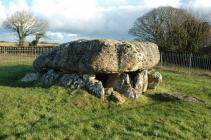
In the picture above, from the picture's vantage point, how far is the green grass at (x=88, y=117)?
9109mm

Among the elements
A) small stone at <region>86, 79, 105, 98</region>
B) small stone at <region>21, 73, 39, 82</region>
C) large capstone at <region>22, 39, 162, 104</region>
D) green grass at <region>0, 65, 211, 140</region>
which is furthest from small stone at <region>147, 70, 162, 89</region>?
small stone at <region>21, 73, 39, 82</region>

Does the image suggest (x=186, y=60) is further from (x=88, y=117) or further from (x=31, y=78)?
(x=88, y=117)

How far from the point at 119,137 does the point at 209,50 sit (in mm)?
27915

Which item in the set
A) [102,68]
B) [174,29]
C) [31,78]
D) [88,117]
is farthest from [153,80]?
[174,29]

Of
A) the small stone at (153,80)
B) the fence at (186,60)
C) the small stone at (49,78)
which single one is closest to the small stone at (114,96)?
the small stone at (49,78)

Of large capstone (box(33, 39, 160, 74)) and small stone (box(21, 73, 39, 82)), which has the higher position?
large capstone (box(33, 39, 160, 74))

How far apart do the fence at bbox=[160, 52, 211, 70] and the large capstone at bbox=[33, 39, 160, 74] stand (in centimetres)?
1568

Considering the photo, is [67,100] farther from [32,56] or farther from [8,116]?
[32,56]

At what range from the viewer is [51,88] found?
11859 millimetres

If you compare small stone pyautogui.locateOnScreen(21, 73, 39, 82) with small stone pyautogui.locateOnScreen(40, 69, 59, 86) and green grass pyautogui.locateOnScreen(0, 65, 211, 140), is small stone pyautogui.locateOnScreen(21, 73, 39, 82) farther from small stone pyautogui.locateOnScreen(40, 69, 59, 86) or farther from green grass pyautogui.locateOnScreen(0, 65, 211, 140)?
green grass pyautogui.locateOnScreen(0, 65, 211, 140)

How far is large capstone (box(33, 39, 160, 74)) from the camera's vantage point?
468 inches

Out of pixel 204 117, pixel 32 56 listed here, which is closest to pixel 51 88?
pixel 204 117

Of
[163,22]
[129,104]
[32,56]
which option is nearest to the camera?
[129,104]

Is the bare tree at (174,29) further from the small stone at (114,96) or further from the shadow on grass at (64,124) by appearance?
the shadow on grass at (64,124)
